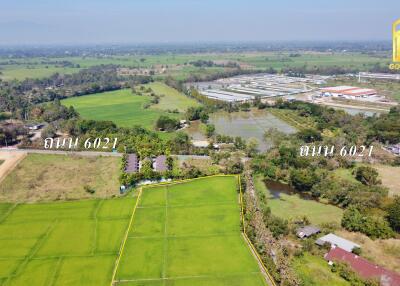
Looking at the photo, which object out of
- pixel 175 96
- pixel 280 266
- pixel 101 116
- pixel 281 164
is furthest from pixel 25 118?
pixel 280 266

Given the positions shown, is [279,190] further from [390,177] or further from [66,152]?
[66,152]

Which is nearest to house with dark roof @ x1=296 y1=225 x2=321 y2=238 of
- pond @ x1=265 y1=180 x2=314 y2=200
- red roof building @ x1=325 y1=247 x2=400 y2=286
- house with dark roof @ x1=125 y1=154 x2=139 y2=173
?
red roof building @ x1=325 y1=247 x2=400 y2=286

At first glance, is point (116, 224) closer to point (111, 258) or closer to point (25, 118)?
point (111, 258)

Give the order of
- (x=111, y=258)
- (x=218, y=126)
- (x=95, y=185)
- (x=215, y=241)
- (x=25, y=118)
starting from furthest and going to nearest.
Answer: (x=25, y=118) < (x=218, y=126) < (x=95, y=185) < (x=215, y=241) < (x=111, y=258)

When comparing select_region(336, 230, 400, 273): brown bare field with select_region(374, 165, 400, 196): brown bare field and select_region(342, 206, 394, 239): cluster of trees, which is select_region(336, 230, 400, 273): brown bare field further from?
select_region(374, 165, 400, 196): brown bare field

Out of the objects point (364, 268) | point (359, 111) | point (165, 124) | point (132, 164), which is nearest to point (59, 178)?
point (132, 164)

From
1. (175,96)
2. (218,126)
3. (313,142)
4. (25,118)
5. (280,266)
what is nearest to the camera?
(280,266)
